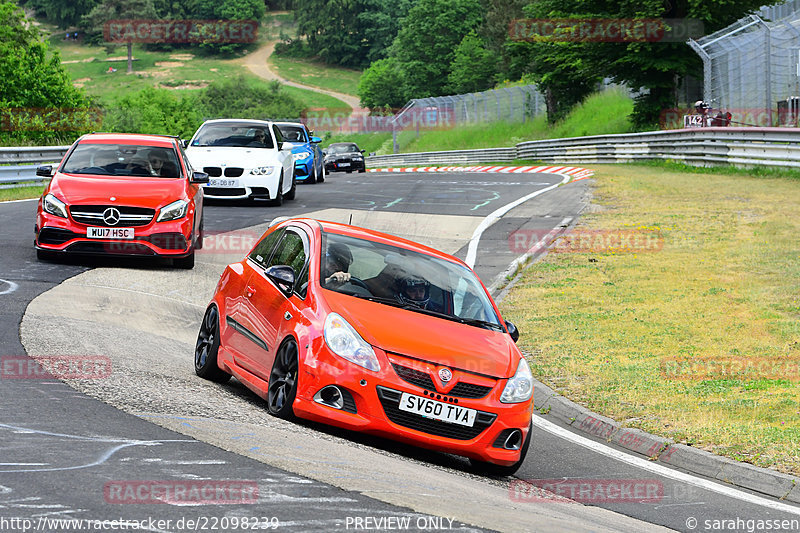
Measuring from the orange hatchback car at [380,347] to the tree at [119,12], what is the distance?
166408 mm

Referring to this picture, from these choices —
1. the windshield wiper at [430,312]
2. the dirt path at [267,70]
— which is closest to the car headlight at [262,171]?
the windshield wiper at [430,312]

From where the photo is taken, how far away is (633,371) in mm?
10016

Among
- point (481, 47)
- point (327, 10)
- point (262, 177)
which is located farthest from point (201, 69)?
point (262, 177)

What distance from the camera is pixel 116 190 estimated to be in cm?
1327

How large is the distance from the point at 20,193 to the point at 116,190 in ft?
41.3

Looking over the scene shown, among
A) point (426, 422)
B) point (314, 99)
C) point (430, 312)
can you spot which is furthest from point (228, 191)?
point (314, 99)

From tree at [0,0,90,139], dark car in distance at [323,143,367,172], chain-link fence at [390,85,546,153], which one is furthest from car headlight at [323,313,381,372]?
tree at [0,0,90,139]

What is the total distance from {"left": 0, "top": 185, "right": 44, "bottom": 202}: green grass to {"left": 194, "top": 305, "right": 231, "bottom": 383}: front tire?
15536mm

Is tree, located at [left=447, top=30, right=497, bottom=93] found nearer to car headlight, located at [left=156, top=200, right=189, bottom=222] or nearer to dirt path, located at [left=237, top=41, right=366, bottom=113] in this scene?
dirt path, located at [left=237, top=41, right=366, bottom=113]

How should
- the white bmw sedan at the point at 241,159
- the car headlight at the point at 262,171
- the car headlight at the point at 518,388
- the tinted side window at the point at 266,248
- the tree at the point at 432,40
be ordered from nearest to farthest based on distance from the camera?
1. the car headlight at the point at 518,388
2. the tinted side window at the point at 266,248
3. the white bmw sedan at the point at 241,159
4. the car headlight at the point at 262,171
5. the tree at the point at 432,40

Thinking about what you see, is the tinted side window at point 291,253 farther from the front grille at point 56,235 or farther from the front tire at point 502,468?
the front grille at point 56,235

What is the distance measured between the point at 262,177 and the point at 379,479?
16.6 metres

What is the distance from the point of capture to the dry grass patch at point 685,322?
28.0ft

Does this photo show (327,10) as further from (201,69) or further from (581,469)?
(581,469)
